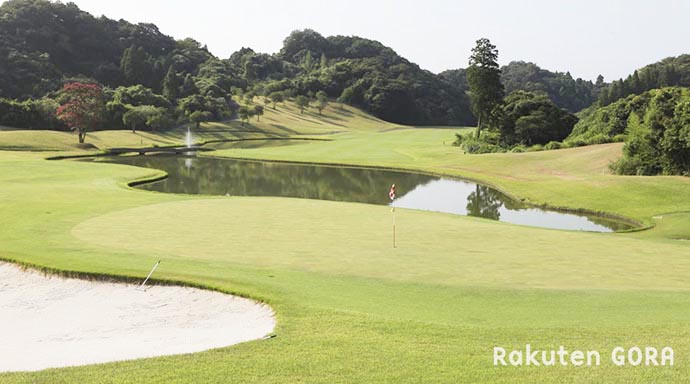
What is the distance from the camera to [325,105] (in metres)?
195

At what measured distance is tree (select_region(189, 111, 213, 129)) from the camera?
135 meters

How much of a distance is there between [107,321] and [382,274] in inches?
323

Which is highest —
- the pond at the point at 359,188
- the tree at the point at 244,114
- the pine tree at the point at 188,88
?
the pine tree at the point at 188,88

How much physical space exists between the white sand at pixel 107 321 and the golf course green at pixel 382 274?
70cm

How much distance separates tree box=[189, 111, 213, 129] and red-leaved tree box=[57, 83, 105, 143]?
33.4m

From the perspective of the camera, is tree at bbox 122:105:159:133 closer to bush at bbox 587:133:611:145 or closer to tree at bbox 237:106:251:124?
tree at bbox 237:106:251:124

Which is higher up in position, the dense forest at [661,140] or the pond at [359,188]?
the dense forest at [661,140]

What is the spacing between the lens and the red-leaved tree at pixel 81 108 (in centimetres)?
9756

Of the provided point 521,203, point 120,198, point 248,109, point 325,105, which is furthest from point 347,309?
point 325,105

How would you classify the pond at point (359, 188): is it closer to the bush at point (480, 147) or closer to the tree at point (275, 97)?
the bush at point (480, 147)

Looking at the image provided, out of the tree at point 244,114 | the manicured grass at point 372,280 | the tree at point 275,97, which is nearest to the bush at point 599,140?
the manicured grass at point 372,280

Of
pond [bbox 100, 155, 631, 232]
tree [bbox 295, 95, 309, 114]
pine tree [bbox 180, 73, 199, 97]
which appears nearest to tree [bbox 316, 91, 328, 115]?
tree [bbox 295, 95, 309, 114]

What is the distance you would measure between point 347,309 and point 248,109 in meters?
146

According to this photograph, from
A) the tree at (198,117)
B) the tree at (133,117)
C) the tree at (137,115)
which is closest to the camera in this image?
the tree at (133,117)
